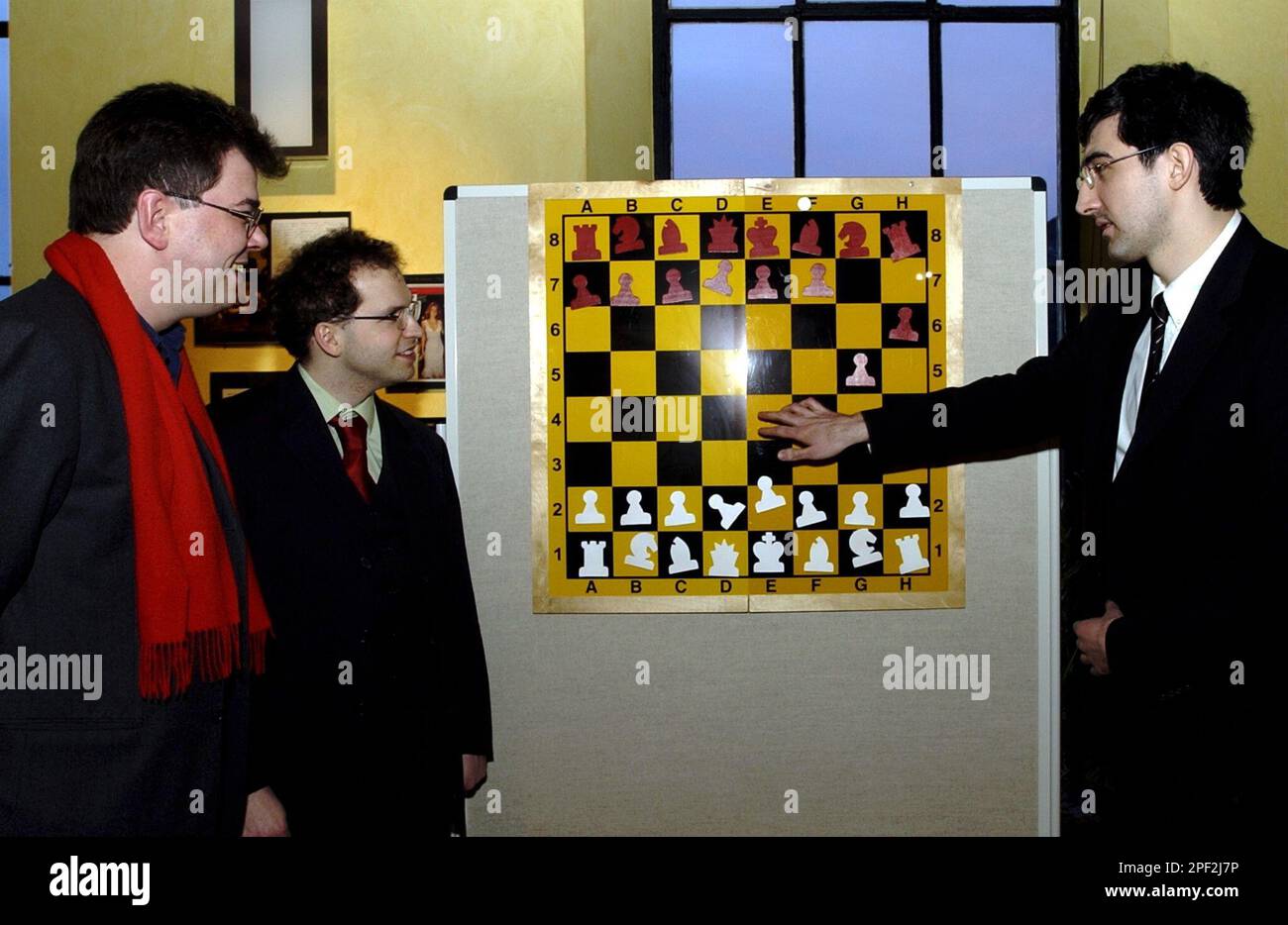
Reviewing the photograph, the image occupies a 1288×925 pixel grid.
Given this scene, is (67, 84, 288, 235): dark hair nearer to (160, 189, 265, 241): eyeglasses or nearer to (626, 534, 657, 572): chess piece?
(160, 189, 265, 241): eyeglasses

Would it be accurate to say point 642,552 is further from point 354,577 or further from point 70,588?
point 70,588

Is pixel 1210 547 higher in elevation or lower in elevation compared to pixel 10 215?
lower

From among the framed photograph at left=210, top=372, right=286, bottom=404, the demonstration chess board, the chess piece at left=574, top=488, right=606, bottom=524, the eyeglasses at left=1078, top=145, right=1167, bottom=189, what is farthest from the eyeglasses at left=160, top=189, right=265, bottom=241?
the framed photograph at left=210, top=372, right=286, bottom=404

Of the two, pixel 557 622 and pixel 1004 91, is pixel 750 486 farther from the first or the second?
pixel 1004 91

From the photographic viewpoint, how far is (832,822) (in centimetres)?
240

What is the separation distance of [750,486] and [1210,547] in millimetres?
945

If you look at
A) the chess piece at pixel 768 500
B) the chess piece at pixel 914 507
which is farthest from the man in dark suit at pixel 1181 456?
the chess piece at pixel 768 500

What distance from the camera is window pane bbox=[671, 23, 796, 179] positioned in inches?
158

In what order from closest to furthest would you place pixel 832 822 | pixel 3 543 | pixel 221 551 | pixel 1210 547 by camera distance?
pixel 3 543 < pixel 221 551 < pixel 1210 547 < pixel 832 822

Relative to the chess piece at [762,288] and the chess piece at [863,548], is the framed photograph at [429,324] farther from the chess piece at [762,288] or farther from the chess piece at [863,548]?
the chess piece at [863,548]

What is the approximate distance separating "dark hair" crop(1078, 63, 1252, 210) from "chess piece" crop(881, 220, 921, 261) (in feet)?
1.74

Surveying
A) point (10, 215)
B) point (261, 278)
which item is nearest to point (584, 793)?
point (261, 278)

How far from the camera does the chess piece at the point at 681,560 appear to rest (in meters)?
2.44
